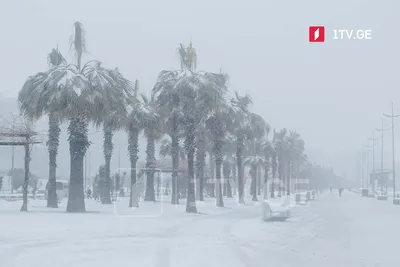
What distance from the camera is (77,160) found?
36.0 metres

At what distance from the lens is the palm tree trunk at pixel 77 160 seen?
35688 mm

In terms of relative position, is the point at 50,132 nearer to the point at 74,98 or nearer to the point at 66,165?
the point at 74,98

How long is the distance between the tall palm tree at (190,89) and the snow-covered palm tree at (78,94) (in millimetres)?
3698

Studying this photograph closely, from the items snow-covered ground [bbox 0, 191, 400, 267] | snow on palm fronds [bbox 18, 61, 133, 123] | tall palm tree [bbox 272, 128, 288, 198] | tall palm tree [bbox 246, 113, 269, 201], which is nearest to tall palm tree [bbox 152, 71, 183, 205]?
snow on palm fronds [bbox 18, 61, 133, 123]

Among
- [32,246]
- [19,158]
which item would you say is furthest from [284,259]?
[19,158]

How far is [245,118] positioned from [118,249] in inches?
1639

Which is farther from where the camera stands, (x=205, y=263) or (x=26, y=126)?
(x=26, y=126)

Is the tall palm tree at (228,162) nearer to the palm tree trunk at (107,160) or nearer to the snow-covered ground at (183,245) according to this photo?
the palm tree trunk at (107,160)

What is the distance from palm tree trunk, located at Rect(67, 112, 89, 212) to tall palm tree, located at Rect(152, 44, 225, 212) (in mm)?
6752

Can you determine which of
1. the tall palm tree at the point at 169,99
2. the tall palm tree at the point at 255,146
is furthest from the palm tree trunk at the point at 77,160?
the tall palm tree at the point at 255,146

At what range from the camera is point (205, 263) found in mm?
15211

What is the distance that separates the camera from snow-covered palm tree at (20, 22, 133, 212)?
33094 mm

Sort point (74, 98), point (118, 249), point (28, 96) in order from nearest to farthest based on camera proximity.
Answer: point (118, 249) → point (74, 98) → point (28, 96)

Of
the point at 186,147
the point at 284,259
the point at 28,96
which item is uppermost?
the point at 28,96
